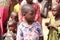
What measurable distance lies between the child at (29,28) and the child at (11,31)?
0.20 meters

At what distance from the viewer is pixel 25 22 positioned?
222 cm

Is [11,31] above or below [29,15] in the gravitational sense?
below

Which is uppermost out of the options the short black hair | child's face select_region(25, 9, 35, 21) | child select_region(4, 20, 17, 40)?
the short black hair

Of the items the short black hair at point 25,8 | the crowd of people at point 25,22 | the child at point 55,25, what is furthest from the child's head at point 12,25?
the child at point 55,25

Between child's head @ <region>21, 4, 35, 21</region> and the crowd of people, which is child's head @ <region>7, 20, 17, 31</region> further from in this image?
child's head @ <region>21, 4, 35, 21</region>

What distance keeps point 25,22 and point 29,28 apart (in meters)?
0.06

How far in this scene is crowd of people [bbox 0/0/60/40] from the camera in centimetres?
220

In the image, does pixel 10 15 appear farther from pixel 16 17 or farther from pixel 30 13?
pixel 30 13

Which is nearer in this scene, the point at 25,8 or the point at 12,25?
the point at 25,8

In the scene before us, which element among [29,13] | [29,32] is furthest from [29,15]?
[29,32]

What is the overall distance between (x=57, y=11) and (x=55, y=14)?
1.2 inches

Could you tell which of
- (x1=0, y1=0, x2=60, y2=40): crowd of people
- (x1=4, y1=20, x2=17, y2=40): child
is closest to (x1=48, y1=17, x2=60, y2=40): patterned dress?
(x1=0, y1=0, x2=60, y2=40): crowd of people

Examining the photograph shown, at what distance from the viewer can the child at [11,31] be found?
2402 millimetres

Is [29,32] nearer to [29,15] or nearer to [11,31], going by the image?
[29,15]
